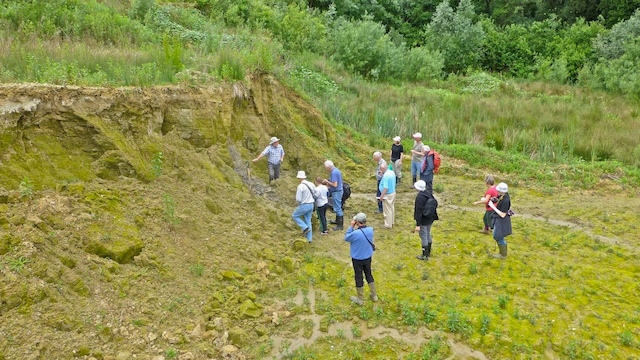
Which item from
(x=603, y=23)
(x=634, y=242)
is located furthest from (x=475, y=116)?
(x=603, y=23)

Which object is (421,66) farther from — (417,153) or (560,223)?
(560,223)

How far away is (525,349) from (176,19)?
16213mm

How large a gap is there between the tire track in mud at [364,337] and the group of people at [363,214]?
59cm

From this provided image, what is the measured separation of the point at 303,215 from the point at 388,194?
2.12 meters

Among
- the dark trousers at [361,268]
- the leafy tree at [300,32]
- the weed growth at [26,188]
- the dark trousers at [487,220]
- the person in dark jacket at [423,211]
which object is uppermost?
the leafy tree at [300,32]

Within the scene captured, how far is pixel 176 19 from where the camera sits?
1791 cm

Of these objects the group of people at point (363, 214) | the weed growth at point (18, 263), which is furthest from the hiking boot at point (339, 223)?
the weed growth at point (18, 263)

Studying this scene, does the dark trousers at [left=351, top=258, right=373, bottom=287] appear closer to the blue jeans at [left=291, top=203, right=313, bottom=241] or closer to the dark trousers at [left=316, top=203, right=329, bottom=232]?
the blue jeans at [left=291, top=203, right=313, bottom=241]

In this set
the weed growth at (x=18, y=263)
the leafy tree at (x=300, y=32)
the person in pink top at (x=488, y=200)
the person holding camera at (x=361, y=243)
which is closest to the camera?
the weed growth at (x=18, y=263)

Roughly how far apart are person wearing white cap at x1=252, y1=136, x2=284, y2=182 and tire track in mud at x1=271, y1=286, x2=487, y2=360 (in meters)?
4.86

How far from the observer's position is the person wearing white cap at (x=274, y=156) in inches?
449

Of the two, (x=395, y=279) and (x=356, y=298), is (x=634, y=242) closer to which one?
(x=395, y=279)

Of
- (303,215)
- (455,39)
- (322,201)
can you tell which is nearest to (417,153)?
(322,201)

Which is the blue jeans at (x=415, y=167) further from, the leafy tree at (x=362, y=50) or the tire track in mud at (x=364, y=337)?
the leafy tree at (x=362, y=50)
